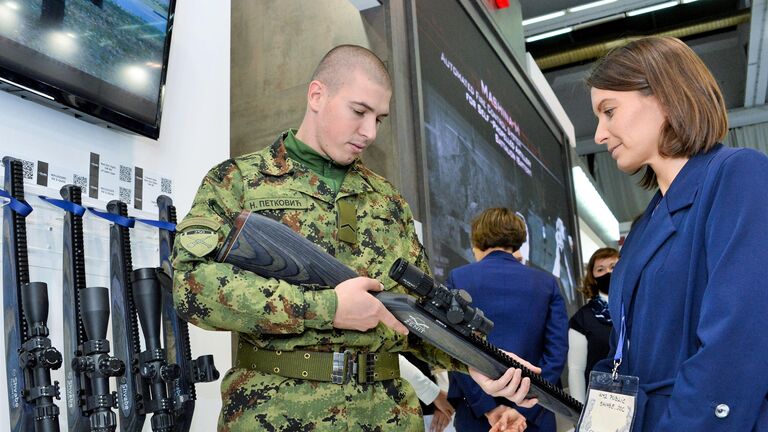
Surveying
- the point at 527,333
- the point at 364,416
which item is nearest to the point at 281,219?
the point at 364,416

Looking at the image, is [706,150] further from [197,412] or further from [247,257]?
[197,412]

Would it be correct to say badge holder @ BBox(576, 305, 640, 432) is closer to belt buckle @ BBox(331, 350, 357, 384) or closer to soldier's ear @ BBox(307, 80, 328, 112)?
belt buckle @ BBox(331, 350, 357, 384)

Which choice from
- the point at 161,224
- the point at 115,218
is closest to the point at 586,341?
the point at 161,224

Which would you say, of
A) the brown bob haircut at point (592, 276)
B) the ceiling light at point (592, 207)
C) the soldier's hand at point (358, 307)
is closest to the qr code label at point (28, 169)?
the soldier's hand at point (358, 307)

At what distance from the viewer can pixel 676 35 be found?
867cm

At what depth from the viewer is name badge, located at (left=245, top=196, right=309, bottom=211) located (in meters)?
1.36

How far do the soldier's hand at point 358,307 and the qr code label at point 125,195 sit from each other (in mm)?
734

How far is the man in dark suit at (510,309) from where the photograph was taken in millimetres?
2430

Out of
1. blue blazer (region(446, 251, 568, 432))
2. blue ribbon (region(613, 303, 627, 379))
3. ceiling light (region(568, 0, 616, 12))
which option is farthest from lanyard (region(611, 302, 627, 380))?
ceiling light (region(568, 0, 616, 12))

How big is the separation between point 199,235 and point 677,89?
2.85ft

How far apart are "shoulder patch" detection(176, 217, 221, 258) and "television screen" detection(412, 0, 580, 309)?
5.89 ft

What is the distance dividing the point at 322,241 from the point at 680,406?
29.1 inches

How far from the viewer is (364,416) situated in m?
1.30

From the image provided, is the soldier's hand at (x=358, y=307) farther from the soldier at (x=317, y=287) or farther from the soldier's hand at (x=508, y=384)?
the soldier's hand at (x=508, y=384)
